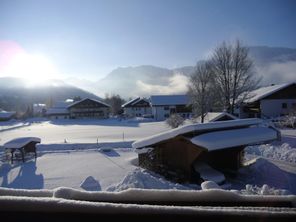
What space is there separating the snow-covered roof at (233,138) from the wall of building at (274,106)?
35.8m

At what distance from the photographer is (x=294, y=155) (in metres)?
18.3

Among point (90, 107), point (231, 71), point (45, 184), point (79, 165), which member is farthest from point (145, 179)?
point (90, 107)

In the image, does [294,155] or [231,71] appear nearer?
[294,155]

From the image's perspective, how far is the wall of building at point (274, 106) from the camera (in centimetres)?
4922

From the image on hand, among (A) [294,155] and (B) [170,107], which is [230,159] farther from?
(B) [170,107]

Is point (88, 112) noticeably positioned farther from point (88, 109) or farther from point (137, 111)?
point (137, 111)

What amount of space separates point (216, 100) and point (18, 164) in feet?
103

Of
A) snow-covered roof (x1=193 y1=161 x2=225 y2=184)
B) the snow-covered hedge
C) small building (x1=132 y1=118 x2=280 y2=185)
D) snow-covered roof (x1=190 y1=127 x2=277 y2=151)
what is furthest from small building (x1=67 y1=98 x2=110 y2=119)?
snow-covered roof (x1=190 y1=127 x2=277 y2=151)

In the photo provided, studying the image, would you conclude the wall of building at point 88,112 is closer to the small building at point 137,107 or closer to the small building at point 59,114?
the small building at point 59,114


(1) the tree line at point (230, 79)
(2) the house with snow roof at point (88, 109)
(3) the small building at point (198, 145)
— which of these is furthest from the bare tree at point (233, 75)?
(2) the house with snow roof at point (88, 109)

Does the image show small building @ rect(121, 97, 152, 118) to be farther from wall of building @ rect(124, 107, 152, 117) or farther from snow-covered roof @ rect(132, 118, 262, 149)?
snow-covered roof @ rect(132, 118, 262, 149)

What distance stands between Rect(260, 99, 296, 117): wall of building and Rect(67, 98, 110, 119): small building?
4973 cm

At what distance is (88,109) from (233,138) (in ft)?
243

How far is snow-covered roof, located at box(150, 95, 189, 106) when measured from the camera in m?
75.4
